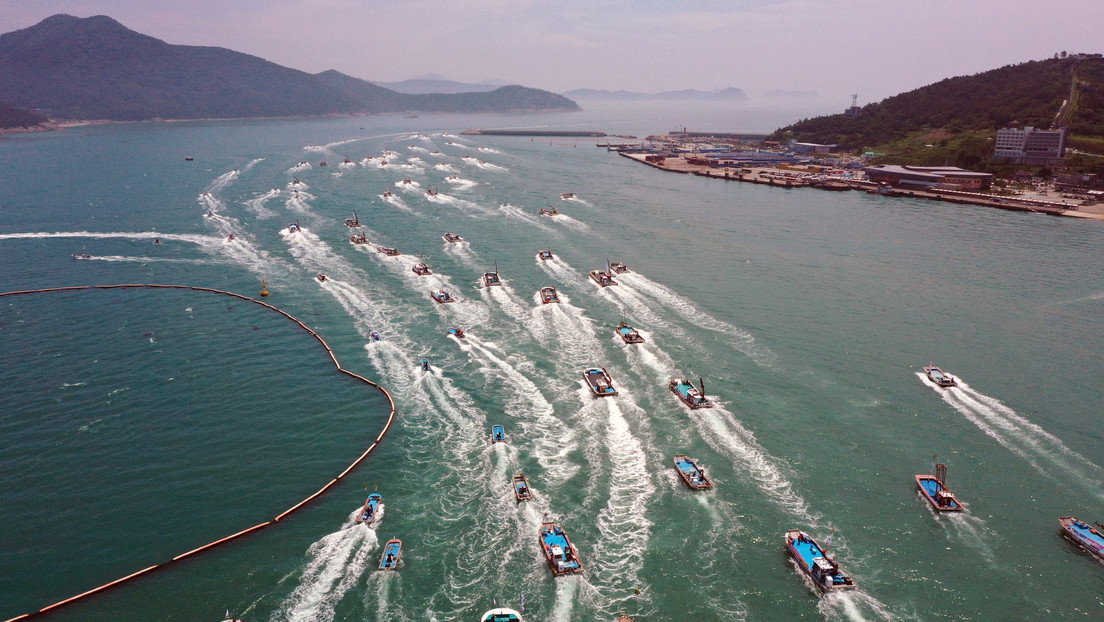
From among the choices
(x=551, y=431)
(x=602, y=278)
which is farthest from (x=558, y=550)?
(x=602, y=278)

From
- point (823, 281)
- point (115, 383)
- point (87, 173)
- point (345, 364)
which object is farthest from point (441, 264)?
point (87, 173)

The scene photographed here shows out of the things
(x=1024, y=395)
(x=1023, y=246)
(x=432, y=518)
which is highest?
(x=1023, y=246)

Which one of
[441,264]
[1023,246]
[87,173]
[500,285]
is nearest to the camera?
[500,285]

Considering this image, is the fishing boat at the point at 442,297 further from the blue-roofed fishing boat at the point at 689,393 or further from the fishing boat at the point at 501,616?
the fishing boat at the point at 501,616

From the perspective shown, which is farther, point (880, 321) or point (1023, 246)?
point (1023, 246)

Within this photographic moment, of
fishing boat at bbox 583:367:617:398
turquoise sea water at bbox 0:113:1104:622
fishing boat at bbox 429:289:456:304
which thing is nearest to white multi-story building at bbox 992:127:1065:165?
turquoise sea water at bbox 0:113:1104:622

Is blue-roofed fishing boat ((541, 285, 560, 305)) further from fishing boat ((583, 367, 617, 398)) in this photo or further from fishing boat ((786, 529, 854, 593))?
fishing boat ((786, 529, 854, 593))

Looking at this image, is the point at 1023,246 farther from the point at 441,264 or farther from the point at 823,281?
the point at 441,264
